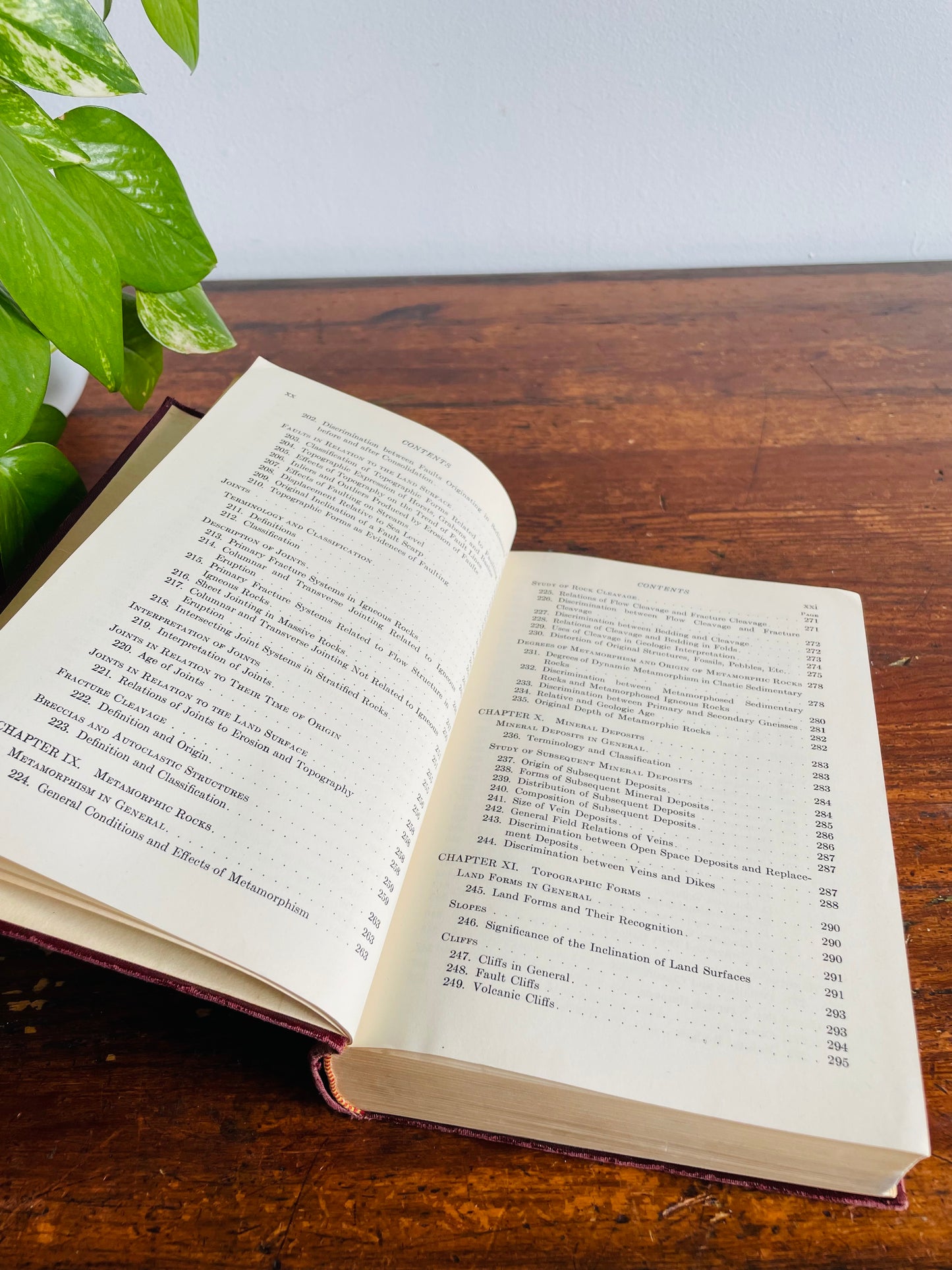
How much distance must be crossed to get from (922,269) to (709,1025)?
77 centimetres

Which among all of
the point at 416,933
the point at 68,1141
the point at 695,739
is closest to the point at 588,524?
the point at 695,739

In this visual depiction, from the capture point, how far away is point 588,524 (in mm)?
603

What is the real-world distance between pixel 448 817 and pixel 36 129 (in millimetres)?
347

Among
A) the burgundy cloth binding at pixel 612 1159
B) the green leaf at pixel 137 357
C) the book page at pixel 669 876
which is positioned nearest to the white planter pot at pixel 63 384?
the green leaf at pixel 137 357

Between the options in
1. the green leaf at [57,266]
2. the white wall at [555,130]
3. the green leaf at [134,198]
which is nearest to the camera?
the green leaf at [57,266]

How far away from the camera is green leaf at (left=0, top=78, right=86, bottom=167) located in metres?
0.37

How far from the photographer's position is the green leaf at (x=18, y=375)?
14.0 inches

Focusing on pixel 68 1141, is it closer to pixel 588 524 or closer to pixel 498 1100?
pixel 498 1100

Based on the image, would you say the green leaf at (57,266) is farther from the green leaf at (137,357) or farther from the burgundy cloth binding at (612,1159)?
the burgundy cloth binding at (612,1159)

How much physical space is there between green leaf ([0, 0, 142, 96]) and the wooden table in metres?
0.28

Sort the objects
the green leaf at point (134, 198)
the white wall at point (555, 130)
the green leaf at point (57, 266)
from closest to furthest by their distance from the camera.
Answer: the green leaf at point (57, 266) → the green leaf at point (134, 198) → the white wall at point (555, 130)

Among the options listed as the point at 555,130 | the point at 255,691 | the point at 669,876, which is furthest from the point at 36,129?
the point at 555,130

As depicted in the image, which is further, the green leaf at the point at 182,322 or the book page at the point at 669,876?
the green leaf at the point at 182,322

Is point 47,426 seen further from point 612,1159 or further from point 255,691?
point 612,1159
